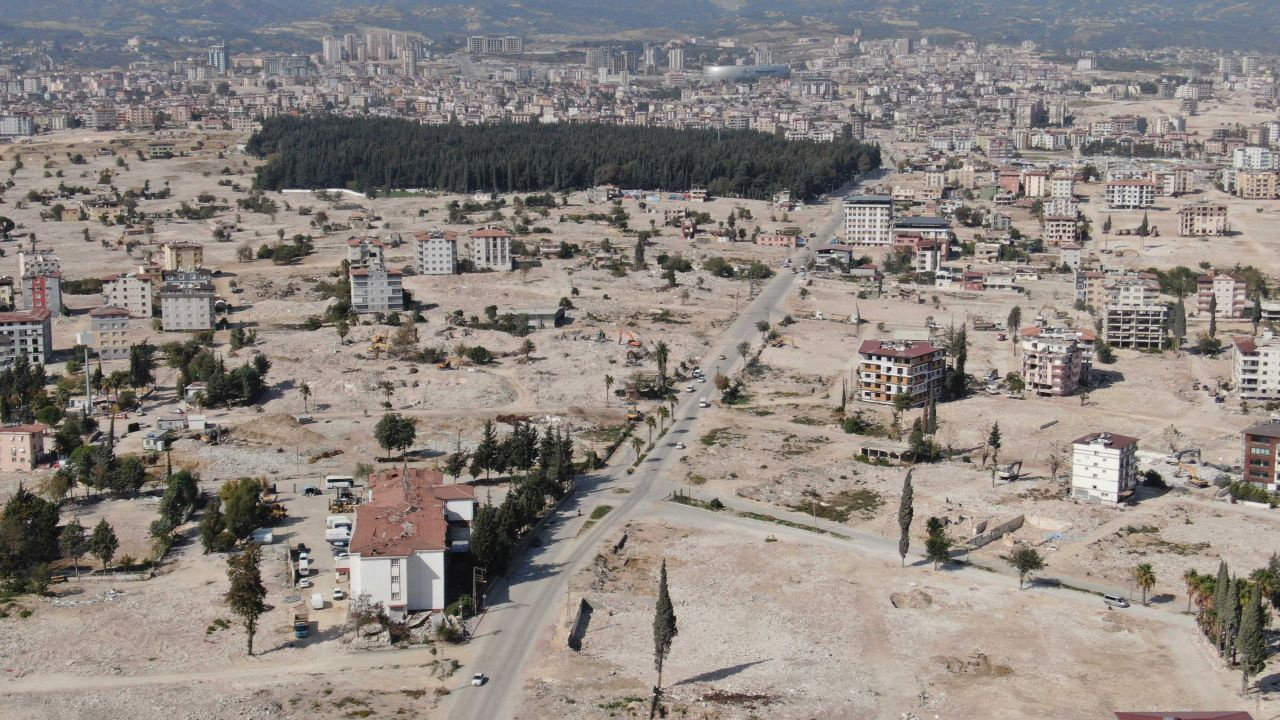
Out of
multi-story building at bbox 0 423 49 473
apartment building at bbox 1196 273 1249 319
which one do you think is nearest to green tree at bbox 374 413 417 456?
multi-story building at bbox 0 423 49 473

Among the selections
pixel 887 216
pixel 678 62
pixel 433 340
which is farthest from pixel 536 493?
pixel 678 62

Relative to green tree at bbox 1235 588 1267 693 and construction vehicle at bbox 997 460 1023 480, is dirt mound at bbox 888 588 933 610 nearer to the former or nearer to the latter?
green tree at bbox 1235 588 1267 693

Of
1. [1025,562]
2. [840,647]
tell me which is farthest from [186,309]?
[1025,562]

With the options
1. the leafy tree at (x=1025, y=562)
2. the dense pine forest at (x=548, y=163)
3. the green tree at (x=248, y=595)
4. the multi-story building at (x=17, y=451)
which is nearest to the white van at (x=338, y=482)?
the green tree at (x=248, y=595)

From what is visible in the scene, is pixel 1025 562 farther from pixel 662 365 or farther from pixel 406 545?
pixel 662 365

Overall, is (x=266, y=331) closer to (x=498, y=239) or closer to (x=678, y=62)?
(x=498, y=239)

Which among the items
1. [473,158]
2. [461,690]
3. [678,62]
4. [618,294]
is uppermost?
[678,62]
